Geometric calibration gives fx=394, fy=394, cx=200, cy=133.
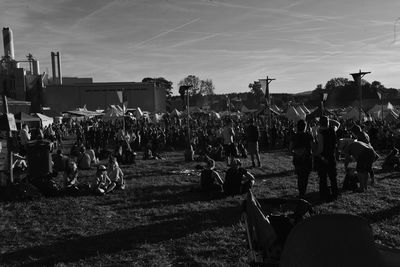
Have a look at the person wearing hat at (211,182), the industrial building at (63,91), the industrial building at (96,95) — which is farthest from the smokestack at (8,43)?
the person wearing hat at (211,182)

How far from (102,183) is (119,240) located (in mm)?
4176

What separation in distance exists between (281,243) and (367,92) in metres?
85.5

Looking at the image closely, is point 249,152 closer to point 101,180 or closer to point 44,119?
point 101,180

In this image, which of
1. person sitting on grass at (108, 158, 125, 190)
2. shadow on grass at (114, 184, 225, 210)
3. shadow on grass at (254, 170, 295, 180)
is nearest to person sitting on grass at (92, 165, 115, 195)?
person sitting on grass at (108, 158, 125, 190)

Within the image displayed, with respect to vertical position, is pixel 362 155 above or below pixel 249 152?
above

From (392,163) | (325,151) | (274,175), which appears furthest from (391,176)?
(325,151)

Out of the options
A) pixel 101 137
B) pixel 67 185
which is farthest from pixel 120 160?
pixel 101 137

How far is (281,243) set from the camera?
376cm

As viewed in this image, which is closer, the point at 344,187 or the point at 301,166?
the point at 301,166

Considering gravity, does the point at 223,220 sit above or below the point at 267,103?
below

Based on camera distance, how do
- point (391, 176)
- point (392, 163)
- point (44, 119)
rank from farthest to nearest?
1. point (44, 119)
2. point (392, 163)
3. point (391, 176)

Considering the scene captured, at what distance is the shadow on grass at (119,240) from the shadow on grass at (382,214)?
2312mm

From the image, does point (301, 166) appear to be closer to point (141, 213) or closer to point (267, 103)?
point (141, 213)

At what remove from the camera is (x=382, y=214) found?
23.4ft
